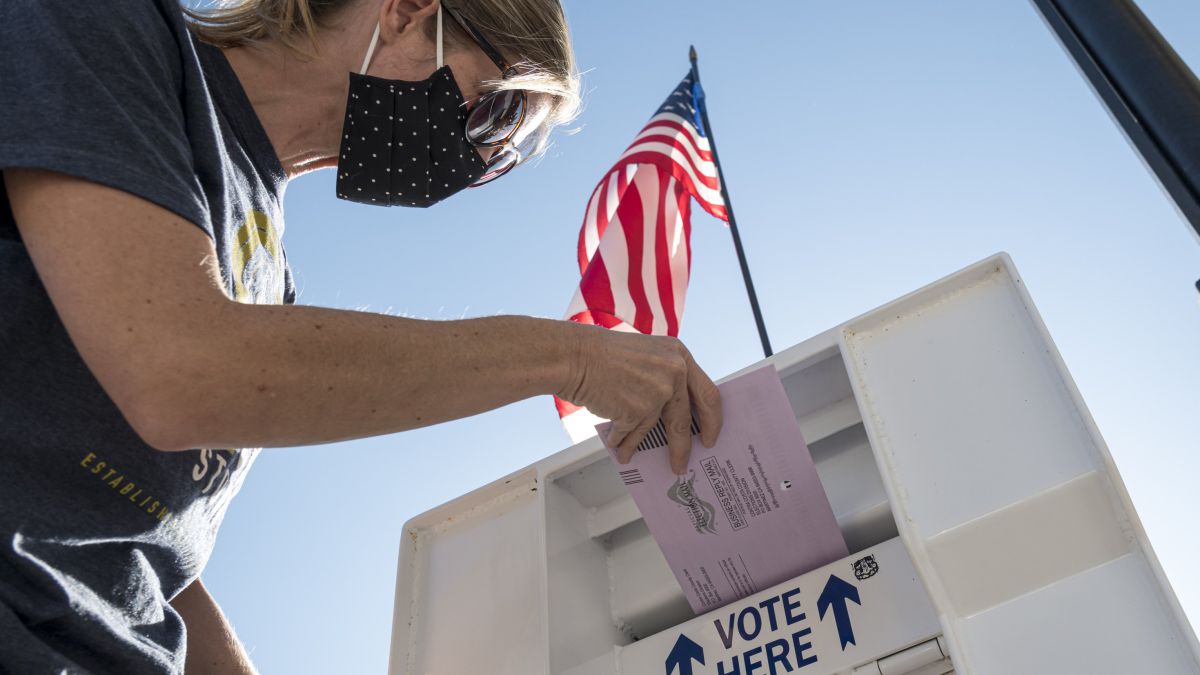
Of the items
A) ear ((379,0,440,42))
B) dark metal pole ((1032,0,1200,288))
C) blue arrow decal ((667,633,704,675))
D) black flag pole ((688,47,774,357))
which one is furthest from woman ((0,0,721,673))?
black flag pole ((688,47,774,357))

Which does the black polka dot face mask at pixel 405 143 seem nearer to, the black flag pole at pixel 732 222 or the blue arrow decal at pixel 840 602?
the blue arrow decal at pixel 840 602

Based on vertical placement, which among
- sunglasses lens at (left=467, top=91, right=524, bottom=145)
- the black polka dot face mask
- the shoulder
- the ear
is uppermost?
the ear

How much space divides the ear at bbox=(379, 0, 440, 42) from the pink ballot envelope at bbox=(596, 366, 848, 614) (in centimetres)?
67

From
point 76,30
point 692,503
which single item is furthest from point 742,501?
A: point 76,30

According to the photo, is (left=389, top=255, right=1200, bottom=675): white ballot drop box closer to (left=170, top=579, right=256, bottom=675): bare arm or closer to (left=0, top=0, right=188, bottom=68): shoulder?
(left=170, top=579, right=256, bottom=675): bare arm

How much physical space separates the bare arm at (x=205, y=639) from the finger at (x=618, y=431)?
65 cm

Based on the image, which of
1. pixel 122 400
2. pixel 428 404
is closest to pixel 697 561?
pixel 428 404

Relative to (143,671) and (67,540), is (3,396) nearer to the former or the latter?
(67,540)

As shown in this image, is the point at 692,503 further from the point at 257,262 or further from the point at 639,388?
the point at 257,262

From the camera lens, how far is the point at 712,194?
417cm

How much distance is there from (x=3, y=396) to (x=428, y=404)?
0.37 m

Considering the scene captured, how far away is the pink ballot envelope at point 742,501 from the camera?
1359 millimetres

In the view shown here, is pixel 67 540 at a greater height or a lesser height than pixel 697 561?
lesser

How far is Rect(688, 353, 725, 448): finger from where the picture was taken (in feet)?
4.38
